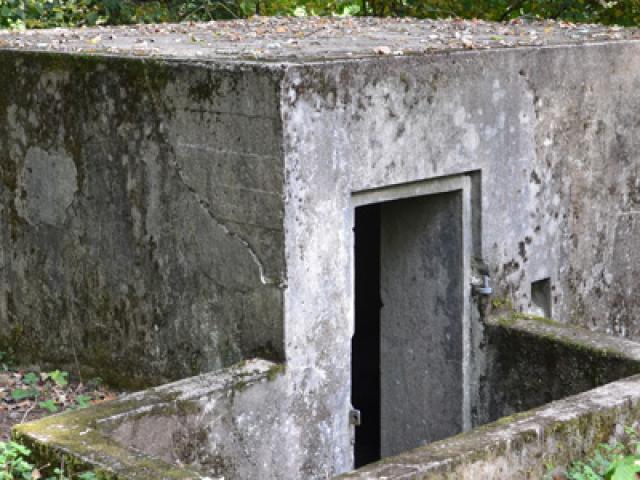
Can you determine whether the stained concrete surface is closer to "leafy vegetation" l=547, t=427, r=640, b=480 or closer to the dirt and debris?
"leafy vegetation" l=547, t=427, r=640, b=480

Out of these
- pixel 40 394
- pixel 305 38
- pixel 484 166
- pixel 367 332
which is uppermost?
pixel 305 38

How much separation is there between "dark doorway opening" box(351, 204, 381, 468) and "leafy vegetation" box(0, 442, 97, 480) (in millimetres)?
3887

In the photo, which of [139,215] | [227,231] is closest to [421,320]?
[227,231]

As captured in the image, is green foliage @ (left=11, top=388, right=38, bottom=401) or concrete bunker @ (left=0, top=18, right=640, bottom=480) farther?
green foliage @ (left=11, top=388, right=38, bottom=401)

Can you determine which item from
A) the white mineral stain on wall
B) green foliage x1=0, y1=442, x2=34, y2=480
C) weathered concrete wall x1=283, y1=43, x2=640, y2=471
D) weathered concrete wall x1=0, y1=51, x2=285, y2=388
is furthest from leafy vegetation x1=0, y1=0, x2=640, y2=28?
green foliage x1=0, y1=442, x2=34, y2=480

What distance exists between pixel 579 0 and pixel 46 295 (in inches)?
359

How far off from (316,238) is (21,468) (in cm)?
191

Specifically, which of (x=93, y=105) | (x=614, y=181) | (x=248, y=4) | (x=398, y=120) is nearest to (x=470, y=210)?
(x=398, y=120)

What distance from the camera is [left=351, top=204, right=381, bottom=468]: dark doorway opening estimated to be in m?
9.02

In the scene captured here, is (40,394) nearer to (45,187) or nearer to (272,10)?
(45,187)

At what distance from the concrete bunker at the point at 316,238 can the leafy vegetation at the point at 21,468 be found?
0.08m

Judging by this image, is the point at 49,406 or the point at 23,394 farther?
the point at 23,394

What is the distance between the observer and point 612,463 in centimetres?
554

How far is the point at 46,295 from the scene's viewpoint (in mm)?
7586
